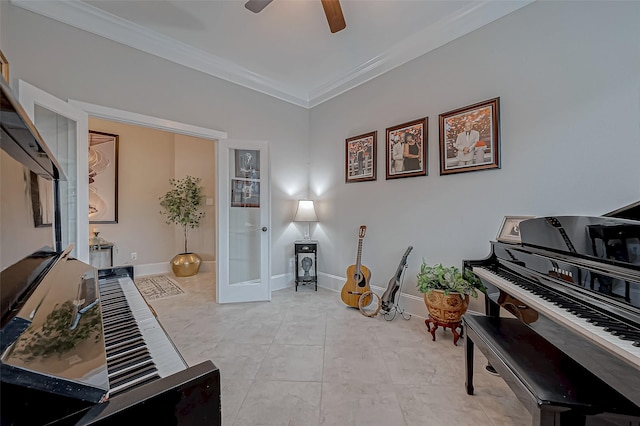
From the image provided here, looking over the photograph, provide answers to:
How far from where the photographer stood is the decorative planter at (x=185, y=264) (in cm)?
422

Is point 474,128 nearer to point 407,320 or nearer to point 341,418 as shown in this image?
point 407,320

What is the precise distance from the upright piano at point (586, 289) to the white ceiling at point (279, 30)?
1948mm

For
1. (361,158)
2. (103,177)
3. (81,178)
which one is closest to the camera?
(81,178)

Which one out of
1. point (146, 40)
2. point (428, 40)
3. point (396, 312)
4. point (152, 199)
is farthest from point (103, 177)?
point (428, 40)

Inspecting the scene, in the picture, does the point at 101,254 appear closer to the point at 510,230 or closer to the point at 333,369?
the point at 333,369

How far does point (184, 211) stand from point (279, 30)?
127 inches

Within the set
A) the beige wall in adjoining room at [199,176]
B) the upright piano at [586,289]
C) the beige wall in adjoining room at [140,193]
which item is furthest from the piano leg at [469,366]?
the beige wall in adjoining room at [140,193]

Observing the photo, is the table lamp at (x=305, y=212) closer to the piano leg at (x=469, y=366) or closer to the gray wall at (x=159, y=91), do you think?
the gray wall at (x=159, y=91)

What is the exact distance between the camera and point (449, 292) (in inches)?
80.5

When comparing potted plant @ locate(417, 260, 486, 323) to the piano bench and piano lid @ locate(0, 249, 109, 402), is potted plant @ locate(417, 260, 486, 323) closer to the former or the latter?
the piano bench

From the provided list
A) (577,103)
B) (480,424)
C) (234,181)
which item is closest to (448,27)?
(577,103)

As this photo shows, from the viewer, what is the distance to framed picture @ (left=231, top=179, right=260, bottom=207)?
10.4ft

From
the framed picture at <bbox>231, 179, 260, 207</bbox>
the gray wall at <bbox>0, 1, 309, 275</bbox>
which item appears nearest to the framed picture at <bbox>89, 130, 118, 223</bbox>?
the gray wall at <bbox>0, 1, 309, 275</bbox>

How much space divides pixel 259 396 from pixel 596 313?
1.67 meters
